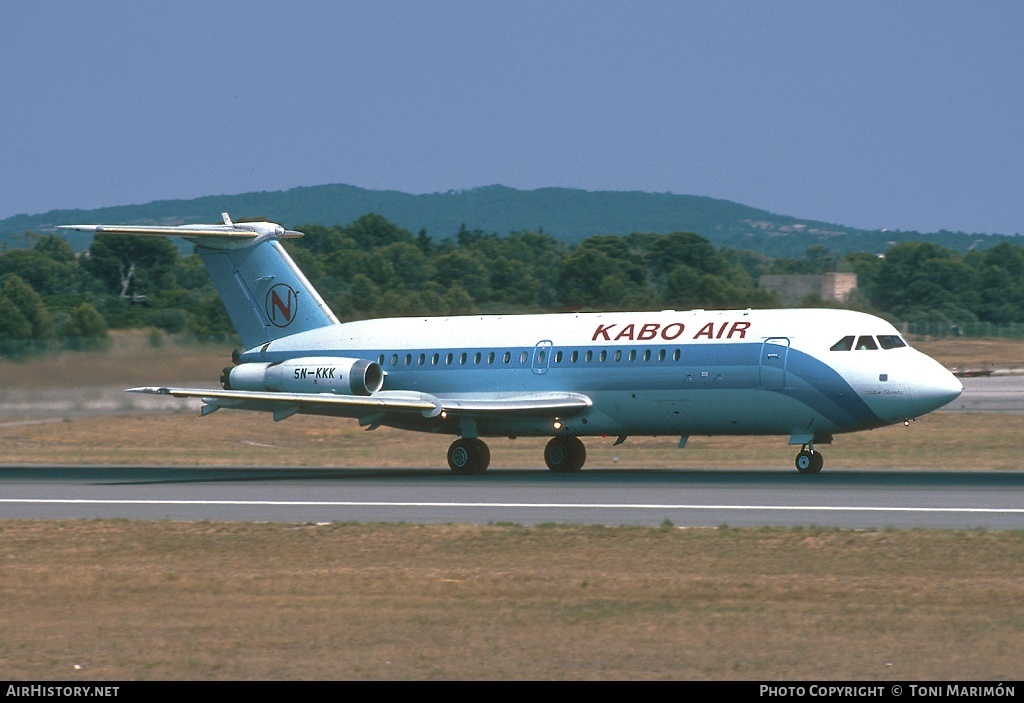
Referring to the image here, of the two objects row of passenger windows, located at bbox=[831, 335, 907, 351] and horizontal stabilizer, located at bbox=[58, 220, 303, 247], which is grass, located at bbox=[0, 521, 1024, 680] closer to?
row of passenger windows, located at bbox=[831, 335, 907, 351]

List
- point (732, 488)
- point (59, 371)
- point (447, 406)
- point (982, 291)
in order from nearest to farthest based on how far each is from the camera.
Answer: point (732, 488), point (447, 406), point (59, 371), point (982, 291)

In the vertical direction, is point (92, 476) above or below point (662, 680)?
below

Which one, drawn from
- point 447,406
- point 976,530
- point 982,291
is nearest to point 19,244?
point 982,291

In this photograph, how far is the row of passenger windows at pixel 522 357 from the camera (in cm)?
3766

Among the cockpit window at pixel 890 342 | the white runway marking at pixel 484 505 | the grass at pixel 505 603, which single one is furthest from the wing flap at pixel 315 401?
the grass at pixel 505 603

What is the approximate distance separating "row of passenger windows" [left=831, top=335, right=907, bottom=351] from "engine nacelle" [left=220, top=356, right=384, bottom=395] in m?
12.3

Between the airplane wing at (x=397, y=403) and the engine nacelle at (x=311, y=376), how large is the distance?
1.71 ft

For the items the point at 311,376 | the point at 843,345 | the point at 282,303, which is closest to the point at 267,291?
the point at 282,303

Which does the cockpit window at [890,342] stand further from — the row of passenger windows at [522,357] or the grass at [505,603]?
the grass at [505,603]

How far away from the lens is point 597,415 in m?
38.3

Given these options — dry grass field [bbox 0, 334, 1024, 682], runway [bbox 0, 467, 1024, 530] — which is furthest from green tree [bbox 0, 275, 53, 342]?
dry grass field [bbox 0, 334, 1024, 682]
